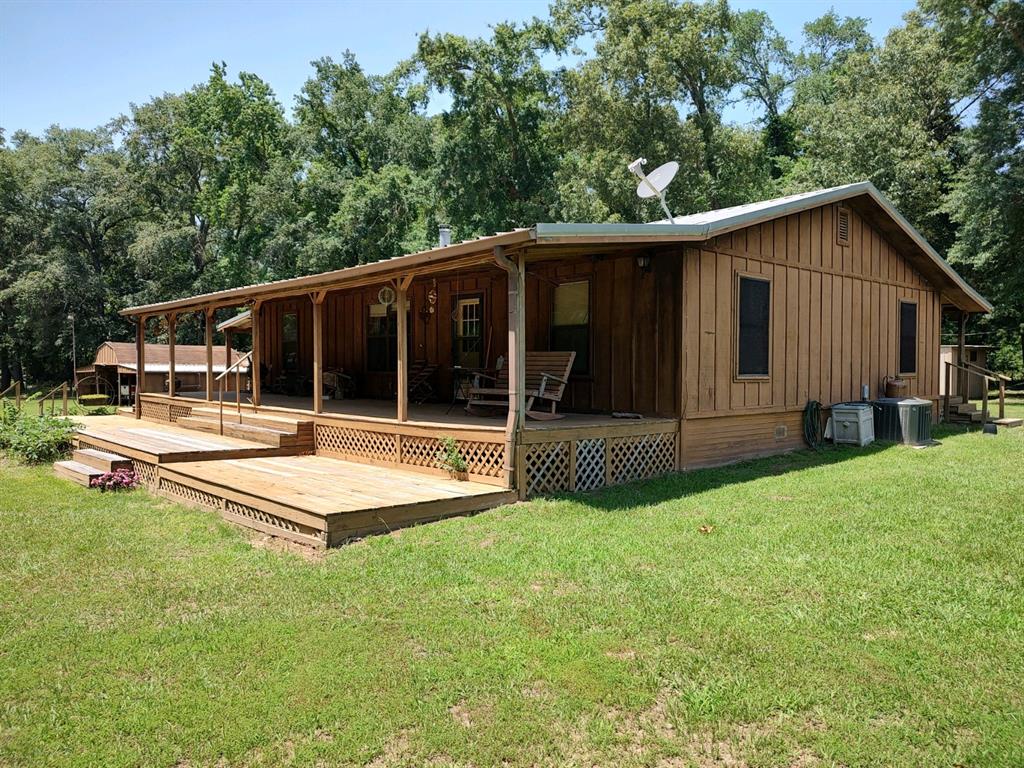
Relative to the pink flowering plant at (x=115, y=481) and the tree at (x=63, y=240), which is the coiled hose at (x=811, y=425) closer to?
the pink flowering plant at (x=115, y=481)

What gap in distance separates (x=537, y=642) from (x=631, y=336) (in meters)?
5.60

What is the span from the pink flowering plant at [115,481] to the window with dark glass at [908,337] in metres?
12.3

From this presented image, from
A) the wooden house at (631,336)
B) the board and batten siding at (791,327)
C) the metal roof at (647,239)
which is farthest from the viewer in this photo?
the board and batten siding at (791,327)

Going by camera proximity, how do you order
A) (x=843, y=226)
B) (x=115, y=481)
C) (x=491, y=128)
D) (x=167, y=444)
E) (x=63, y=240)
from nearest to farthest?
(x=115, y=481) → (x=167, y=444) → (x=843, y=226) → (x=491, y=128) → (x=63, y=240)

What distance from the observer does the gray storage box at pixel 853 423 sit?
1010cm

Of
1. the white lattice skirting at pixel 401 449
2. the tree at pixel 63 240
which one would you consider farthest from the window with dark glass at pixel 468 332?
the tree at pixel 63 240

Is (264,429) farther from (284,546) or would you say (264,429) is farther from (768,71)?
(768,71)

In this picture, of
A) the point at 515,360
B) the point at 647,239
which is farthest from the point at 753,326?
the point at 515,360

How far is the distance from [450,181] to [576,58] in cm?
731

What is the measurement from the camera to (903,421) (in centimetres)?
1044

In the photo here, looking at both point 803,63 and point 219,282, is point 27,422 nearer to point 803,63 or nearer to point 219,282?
point 219,282

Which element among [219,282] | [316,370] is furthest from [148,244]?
[316,370]

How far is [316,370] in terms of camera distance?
31.3 ft

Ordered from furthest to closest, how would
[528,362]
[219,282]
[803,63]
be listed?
[803,63], [219,282], [528,362]
